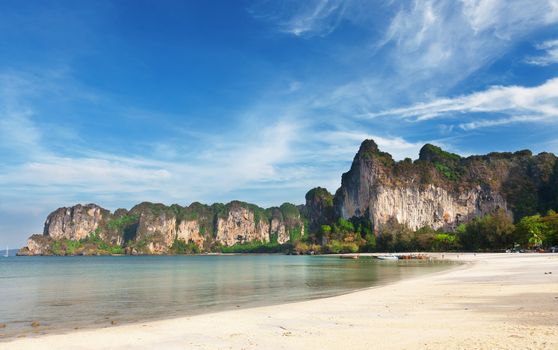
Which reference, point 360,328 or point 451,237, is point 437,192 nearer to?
point 451,237

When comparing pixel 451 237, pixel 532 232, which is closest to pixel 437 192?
pixel 451 237

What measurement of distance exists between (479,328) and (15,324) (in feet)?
56.7

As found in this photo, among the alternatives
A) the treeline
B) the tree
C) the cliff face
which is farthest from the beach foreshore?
the cliff face

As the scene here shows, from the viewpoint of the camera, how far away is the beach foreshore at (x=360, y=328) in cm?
1073

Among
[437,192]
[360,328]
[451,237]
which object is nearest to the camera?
[360,328]

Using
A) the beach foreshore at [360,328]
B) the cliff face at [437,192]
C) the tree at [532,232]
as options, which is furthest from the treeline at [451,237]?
the beach foreshore at [360,328]

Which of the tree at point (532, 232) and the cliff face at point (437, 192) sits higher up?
the cliff face at point (437, 192)

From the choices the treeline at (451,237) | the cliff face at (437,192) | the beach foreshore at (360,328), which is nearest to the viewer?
the beach foreshore at (360,328)

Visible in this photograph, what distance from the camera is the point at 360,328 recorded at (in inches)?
520

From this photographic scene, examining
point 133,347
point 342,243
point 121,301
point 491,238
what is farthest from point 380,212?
point 133,347

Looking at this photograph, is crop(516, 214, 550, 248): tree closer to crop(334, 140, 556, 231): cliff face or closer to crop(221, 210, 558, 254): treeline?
crop(221, 210, 558, 254): treeline

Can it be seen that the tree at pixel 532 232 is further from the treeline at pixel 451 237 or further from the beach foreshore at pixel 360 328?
the beach foreshore at pixel 360 328

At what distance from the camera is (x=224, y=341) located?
12203 millimetres

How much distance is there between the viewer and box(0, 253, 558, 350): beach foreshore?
10734 mm
